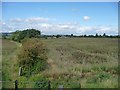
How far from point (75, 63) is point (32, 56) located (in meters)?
0.58

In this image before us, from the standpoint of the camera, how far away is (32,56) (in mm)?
3488

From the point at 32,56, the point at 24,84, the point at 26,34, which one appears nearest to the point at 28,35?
the point at 26,34

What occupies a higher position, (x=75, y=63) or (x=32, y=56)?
(x=32, y=56)

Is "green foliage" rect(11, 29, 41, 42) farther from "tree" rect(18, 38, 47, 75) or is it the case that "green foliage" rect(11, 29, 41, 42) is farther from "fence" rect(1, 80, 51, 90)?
"fence" rect(1, 80, 51, 90)

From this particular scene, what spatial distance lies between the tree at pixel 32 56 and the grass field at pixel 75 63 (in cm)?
7

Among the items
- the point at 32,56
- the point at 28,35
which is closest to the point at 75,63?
the point at 32,56

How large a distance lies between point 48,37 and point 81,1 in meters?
0.65

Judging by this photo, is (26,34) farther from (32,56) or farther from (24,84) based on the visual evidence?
(24,84)

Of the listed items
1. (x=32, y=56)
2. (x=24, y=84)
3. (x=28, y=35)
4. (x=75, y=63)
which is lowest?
(x=24, y=84)

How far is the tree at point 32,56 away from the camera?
3.45 meters

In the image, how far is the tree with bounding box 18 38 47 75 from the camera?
3448 mm

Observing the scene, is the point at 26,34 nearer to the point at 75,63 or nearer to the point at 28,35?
the point at 28,35

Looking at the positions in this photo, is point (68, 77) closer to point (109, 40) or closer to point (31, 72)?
point (31, 72)

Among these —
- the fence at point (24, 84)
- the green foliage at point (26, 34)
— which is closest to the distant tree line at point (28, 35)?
the green foliage at point (26, 34)
